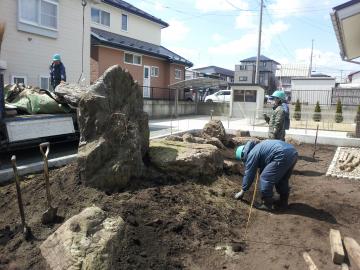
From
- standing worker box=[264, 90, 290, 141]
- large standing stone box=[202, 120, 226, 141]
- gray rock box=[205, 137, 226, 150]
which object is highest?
standing worker box=[264, 90, 290, 141]

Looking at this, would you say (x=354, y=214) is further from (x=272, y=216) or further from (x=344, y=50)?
(x=344, y=50)

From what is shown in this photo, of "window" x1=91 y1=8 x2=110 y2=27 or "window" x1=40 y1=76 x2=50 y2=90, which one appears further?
"window" x1=91 y1=8 x2=110 y2=27

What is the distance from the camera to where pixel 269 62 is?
220ft

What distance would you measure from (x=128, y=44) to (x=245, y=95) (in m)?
7.64

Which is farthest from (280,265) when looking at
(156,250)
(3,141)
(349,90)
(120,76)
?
(349,90)

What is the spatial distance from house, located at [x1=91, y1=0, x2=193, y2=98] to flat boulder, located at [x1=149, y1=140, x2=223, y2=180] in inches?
558

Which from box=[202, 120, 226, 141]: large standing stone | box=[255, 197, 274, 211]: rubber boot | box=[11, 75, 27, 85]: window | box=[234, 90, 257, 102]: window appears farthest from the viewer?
box=[234, 90, 257, 102]: window

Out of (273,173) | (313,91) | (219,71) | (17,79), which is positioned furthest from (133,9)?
(219,71)

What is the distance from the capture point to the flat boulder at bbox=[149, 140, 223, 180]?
5.86 m

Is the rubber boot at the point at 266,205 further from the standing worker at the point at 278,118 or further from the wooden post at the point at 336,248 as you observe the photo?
the standing worker at the point at 278,118

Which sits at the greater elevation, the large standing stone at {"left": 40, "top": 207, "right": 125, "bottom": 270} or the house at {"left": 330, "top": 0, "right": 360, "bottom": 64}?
the house at {"left": 330, "top": 0, "right": 360, "bottom": 64}

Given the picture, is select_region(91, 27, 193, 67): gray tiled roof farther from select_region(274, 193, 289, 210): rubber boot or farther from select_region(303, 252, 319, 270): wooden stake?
select_region(303, 252, 319, 270): wooden stake

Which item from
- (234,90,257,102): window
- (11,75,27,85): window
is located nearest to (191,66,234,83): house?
(234,90,257,102): window

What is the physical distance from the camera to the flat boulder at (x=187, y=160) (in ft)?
19.2
